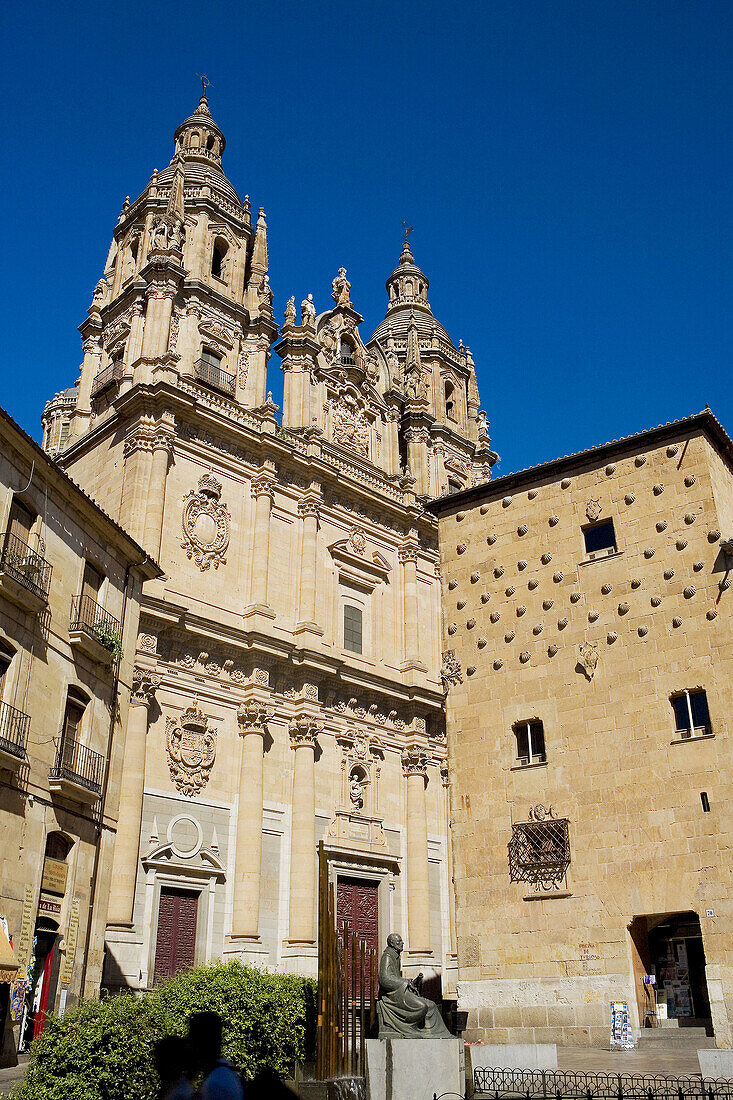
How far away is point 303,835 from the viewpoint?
27.9m

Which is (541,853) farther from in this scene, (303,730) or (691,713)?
(303,730)

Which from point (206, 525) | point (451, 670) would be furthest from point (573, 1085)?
point (206, 525)

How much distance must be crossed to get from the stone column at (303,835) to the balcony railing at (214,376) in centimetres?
1092

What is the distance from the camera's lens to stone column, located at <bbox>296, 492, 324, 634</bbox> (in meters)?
30.5

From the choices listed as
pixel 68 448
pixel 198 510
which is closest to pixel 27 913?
pixel 198 510

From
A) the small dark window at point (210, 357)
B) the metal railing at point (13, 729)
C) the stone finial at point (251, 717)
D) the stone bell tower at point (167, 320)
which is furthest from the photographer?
the small dark window at point (210, 357)

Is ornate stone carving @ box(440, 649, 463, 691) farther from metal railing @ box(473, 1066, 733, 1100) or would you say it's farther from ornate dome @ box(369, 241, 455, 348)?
ornate dome @ box(369, 241, 455, 348)

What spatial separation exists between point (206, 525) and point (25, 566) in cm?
1097

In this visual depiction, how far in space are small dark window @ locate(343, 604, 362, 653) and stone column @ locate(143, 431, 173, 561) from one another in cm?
777

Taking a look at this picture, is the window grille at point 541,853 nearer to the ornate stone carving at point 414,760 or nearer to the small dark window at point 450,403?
the ornate stone carving at point 414,760

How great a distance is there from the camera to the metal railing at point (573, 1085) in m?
11.5

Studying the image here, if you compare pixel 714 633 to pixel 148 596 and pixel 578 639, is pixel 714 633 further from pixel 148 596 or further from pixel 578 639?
pixel 148 596

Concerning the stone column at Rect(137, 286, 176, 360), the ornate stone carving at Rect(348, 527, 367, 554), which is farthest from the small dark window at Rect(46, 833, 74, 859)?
the ornate stone carving at Rect(348, 527, 367, 554)

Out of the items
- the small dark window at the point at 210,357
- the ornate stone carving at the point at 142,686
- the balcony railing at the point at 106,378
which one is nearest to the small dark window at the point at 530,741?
the ornate stone carving at the point at 142,686
